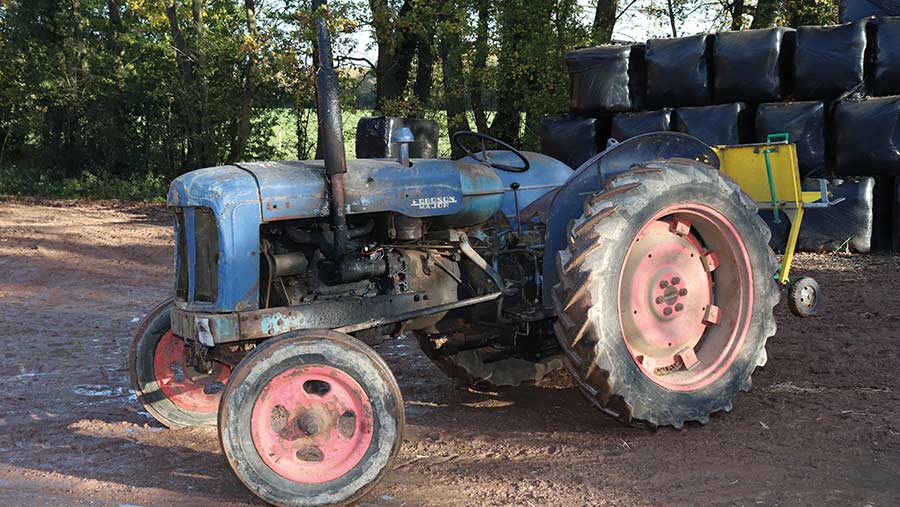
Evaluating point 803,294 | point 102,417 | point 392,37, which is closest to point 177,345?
point 102,417

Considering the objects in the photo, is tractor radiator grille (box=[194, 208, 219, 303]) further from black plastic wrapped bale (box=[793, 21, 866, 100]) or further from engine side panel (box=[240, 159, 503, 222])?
black plastic wrapped bale (box=[793, 21, 866, 100])

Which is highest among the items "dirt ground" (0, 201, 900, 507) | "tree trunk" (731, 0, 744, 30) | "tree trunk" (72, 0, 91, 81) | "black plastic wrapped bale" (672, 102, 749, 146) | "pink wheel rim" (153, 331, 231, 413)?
"tree trunk" (72, 0, 91, 81)

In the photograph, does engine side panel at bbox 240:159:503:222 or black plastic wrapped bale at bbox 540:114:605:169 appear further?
black plastic wrapped bale at bbox 540:114:605:169

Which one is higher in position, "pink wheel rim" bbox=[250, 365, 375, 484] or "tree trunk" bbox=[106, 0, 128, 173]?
"tree trunk" bbox=[106, 0, 128, 173]

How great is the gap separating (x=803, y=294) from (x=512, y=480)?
2161 millimetres

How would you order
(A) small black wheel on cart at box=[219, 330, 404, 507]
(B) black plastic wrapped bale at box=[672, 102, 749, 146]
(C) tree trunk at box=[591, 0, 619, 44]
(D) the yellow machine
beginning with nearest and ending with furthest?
(A) small black wheel on cart at box=[219, 330, 404, 507]
(D) the yellow machine
(B) black plastic wrapped bale at box=[672, 102, 749, 146]
(C) tree trunk at box=[591, 0, 619, 44]

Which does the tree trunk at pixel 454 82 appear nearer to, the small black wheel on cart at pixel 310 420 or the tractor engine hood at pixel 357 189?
the tractor engine hood at pixel 357 189

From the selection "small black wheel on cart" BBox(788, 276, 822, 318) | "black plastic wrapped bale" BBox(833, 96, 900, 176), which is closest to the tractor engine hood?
"small black wheel on cart" BBox(788, 276, 822, 318)

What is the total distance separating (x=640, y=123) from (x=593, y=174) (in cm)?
624

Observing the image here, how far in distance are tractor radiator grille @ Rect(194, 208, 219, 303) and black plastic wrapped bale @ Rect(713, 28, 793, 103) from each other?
25.4 ft

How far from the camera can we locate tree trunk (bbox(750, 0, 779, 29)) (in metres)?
15.6

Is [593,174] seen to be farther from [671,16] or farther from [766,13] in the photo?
[671,16]

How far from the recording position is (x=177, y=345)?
5.39 metres

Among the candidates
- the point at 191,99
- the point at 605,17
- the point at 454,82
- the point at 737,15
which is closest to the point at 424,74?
the point at 454,82
